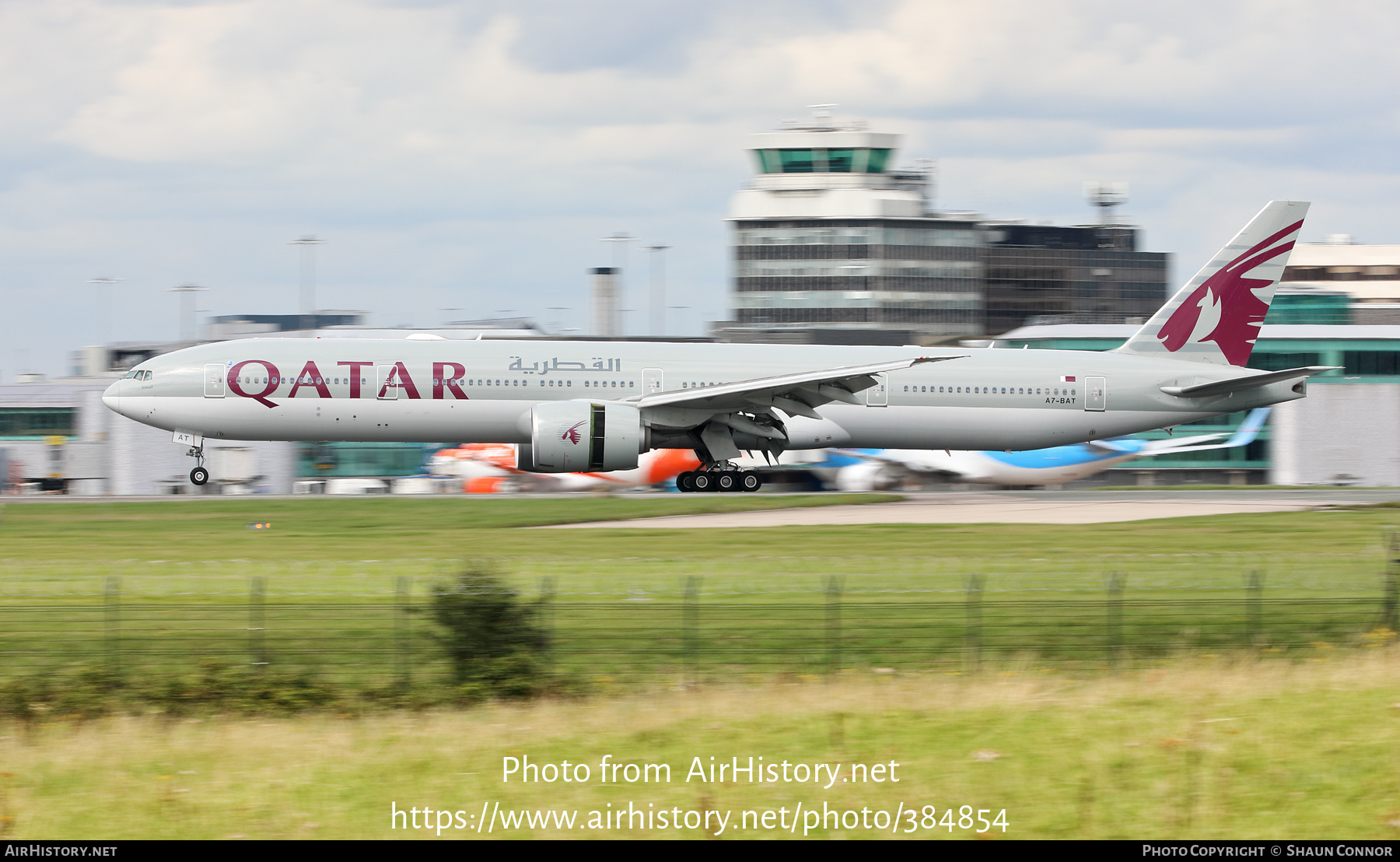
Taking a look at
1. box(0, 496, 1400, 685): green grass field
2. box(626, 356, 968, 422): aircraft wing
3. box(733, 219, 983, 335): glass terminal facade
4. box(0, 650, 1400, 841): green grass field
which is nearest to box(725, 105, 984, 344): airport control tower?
box(733, 219, 983, 335): glass terminal facade

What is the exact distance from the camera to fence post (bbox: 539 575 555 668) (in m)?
15.3

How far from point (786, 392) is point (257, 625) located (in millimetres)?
22103

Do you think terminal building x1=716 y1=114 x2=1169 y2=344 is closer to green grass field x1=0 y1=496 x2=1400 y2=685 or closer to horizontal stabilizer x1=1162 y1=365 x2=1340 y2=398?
horizontal stabilizer x1=1162 y1=365 x2=1340 y2=398

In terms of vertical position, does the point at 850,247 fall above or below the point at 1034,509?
above

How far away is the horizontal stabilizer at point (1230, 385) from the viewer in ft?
129

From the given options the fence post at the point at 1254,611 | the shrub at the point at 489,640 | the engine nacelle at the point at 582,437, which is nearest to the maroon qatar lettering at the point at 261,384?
the engine nacelle at the point at 582,437

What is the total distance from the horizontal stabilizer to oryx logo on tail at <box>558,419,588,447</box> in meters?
17.7

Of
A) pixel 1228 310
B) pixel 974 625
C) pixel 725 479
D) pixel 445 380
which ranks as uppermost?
pixel 1228 310

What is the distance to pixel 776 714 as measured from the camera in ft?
42.7

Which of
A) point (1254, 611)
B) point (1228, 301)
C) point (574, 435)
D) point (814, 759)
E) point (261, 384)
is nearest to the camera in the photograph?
point (814, 759)

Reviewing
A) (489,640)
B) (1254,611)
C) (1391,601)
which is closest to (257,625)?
(489,640)

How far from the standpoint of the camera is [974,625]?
16.9 m

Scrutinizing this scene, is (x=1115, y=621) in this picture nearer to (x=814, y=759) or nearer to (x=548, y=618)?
(x=814, y=759)

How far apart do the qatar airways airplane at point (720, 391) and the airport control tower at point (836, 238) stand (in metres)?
100
